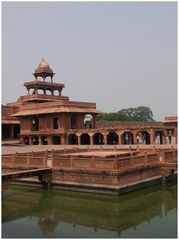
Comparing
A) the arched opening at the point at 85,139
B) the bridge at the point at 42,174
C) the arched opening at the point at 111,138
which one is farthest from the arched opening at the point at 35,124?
the bridge at the point at 42,174

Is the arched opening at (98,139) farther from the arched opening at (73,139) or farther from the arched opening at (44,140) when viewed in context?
the arched opening at (44,140)

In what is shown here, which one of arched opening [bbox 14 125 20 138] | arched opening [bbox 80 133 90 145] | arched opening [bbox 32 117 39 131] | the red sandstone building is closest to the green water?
the red sandstone building

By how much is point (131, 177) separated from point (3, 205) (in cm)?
530

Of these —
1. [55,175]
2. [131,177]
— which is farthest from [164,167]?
[55,175]

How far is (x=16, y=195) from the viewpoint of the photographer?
15.6 m

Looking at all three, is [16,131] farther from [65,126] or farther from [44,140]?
[65,126]

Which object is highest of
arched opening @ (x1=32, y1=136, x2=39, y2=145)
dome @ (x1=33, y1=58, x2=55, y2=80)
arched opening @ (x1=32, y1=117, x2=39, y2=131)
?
dome @ (x1=33, y1=58, x2=55, y2=80)

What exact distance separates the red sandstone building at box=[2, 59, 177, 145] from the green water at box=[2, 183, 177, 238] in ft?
55.7

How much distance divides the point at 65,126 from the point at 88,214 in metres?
21.7

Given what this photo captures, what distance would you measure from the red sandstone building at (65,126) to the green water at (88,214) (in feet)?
55.7

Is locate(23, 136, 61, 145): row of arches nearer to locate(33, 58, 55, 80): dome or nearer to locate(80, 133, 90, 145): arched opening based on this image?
locate(80, 133, 90, 145): arched opening

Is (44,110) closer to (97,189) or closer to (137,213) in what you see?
(97,189)

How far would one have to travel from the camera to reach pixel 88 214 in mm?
12688

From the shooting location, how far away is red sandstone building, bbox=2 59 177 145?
33.1 meters
